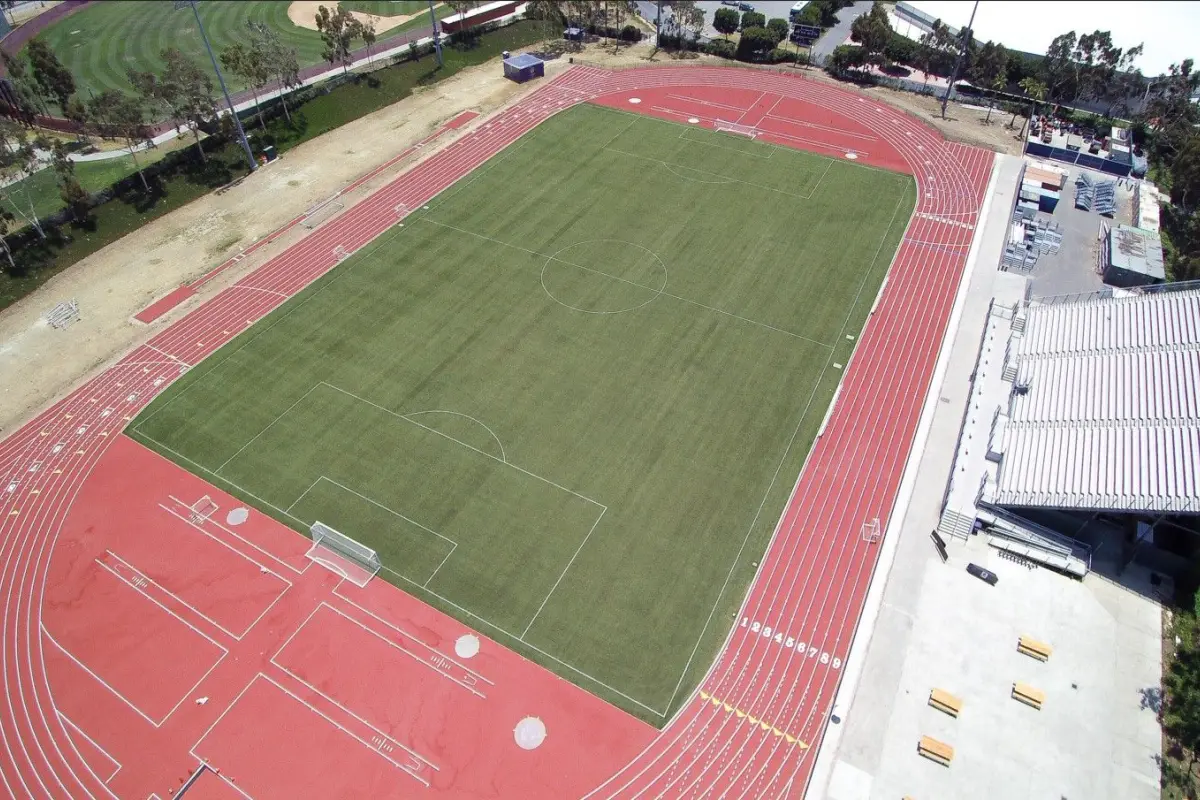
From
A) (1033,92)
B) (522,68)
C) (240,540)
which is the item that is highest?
(522,68)

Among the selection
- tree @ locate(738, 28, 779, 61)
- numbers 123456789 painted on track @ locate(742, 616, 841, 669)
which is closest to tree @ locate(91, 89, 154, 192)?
tree @ locate(738, 28, 779, 61)

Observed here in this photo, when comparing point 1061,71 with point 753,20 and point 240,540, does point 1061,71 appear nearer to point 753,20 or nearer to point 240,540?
point 753,20

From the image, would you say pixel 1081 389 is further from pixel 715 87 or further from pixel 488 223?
pixel 715 87

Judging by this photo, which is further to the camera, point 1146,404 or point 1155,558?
point 1146,404

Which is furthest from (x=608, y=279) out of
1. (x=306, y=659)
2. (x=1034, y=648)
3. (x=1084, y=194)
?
(x=1084, y=194)

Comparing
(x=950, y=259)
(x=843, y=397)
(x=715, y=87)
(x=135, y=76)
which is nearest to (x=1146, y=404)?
(x=843, y=397)

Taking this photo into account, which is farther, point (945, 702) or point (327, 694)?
point (327, 694)

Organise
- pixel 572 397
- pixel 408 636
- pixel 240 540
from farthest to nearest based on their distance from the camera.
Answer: pixel 572 397 → pixel 240 540 → pixel 408 636

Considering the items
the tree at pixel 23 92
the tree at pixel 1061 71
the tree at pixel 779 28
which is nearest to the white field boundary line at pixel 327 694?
the tree at pixel 23 92
